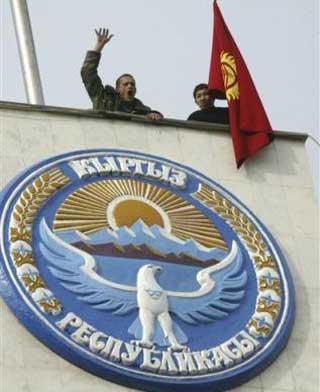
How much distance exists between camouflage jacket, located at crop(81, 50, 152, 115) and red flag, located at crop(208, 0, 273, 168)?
3.05 feet

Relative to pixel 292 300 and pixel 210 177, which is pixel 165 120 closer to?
pixel 210 177

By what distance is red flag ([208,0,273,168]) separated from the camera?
683 inches

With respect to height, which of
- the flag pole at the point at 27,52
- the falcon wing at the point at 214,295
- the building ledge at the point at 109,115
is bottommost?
the falcon wing at the point at 214,295

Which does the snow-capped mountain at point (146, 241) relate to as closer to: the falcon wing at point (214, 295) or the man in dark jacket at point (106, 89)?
the falcon wing at point (214, 295)

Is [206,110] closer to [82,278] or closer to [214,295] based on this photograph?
[214,295]

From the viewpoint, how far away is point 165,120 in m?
17.2

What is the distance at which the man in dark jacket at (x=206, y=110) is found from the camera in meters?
17.7

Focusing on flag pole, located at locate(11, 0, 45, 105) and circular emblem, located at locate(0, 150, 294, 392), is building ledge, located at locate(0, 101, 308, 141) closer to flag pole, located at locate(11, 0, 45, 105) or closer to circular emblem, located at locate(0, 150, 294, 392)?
circular emblem, located at locate(0, 150, 294, 392)

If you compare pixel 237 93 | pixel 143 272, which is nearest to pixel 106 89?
pixel 237 93

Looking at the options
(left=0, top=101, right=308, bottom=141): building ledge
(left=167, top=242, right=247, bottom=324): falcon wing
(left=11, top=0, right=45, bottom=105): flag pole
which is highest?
(left=11, top=0, right=45, bottom=105): flag pole

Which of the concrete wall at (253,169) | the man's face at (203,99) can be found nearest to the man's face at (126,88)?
the concrete wall at (253,169)

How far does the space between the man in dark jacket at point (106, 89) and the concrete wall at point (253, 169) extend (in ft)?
1.19

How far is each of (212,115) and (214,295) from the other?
107 inches

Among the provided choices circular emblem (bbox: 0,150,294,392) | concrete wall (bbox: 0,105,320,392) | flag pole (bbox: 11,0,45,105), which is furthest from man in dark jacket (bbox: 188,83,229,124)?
flag pole (bbox: 11,0,45,105)
